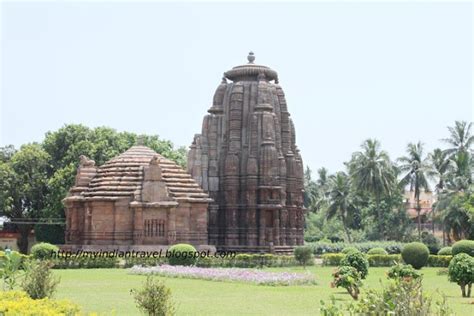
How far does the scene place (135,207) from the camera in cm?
3559

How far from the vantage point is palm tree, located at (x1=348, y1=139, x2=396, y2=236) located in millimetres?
56281

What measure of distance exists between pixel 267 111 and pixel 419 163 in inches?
819

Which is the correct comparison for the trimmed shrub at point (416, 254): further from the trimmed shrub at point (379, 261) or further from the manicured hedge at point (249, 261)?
the manicured hedge at point (249, 261)

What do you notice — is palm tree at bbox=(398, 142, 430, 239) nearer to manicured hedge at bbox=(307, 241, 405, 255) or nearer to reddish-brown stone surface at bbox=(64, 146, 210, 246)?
manicured hedge at bbox=(307, 241, 405, 255)

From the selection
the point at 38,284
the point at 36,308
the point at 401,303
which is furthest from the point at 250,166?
the point at 401,303

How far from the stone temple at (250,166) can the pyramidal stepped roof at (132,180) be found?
131 inches

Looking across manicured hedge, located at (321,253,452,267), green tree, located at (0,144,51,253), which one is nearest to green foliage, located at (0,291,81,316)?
manicured hedge, located at (321,253,452,267)

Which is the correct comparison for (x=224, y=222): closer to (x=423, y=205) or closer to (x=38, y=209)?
(x=38, y=209)

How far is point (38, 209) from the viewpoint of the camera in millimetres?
49750

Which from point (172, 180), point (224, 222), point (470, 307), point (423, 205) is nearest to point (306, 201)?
point (423, 205)

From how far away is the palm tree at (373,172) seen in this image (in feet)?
185

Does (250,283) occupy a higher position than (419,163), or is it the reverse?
(419,163)

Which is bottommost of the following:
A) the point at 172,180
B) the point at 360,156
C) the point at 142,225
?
the point at 142,225

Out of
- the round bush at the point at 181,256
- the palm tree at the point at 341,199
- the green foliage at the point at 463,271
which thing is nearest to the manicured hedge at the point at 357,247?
the palm tree at the point at 341,199
